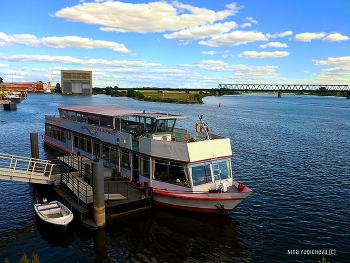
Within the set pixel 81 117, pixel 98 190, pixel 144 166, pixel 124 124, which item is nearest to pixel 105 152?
pixel 124 124

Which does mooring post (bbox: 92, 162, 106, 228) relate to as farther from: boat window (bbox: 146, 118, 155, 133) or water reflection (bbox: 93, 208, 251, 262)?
boat window (bbox: 146, 118, 155, 133)

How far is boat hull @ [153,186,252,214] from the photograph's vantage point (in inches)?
819

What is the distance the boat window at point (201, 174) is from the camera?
21281mm

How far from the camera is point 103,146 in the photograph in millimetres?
28141

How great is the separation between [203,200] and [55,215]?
31.1ft

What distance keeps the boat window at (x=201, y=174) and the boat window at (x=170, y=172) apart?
54 centimetres

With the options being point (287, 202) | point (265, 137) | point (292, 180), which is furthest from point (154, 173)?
point (265, 137)

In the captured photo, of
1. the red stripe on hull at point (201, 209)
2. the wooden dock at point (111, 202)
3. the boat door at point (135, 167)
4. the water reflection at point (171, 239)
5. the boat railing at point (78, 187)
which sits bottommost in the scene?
the water reflection at point (171, 239)

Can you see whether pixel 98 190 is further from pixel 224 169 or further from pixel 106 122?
pixel 106 122

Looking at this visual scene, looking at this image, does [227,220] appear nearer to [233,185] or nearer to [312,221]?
[233,185]

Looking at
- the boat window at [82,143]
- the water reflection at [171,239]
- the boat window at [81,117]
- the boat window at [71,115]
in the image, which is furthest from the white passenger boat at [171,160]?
the boat window at [71,115]

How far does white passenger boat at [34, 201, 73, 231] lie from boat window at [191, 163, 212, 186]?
26.5ft

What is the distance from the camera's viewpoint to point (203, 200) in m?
21.0

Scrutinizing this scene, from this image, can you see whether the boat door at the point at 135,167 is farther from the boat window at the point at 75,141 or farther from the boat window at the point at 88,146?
the boat window at the point at 75,141
